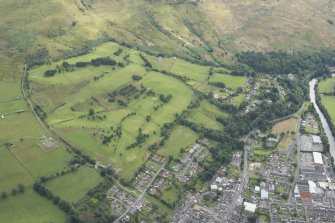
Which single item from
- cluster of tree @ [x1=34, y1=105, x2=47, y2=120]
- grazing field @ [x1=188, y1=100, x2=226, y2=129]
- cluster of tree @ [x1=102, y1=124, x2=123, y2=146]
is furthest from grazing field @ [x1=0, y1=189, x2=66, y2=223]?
grazing field @ [x1=188, y1=100, x2=226, y2=129]

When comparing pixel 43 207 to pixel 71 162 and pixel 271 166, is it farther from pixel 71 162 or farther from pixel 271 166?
pixel 271 166

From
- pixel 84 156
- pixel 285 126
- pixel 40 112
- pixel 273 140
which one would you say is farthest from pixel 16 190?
pixel 285 126

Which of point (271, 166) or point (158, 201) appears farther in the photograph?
point (271, 166)

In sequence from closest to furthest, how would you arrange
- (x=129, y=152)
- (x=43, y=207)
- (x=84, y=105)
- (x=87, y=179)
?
(x=43, y=207), (x=87, y=179), (x=129, y=152), (x=84, y=105)

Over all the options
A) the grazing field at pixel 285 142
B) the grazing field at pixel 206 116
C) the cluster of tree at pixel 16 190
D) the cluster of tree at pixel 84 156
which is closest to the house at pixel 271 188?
the grazing field at pixel 285 142

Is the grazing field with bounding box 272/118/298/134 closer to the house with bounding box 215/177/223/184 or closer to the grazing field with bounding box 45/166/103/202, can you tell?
the house with bounding box 215/177/223/184

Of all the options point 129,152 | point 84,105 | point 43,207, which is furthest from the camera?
point 84,105

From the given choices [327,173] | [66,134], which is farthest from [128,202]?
[327,173]
